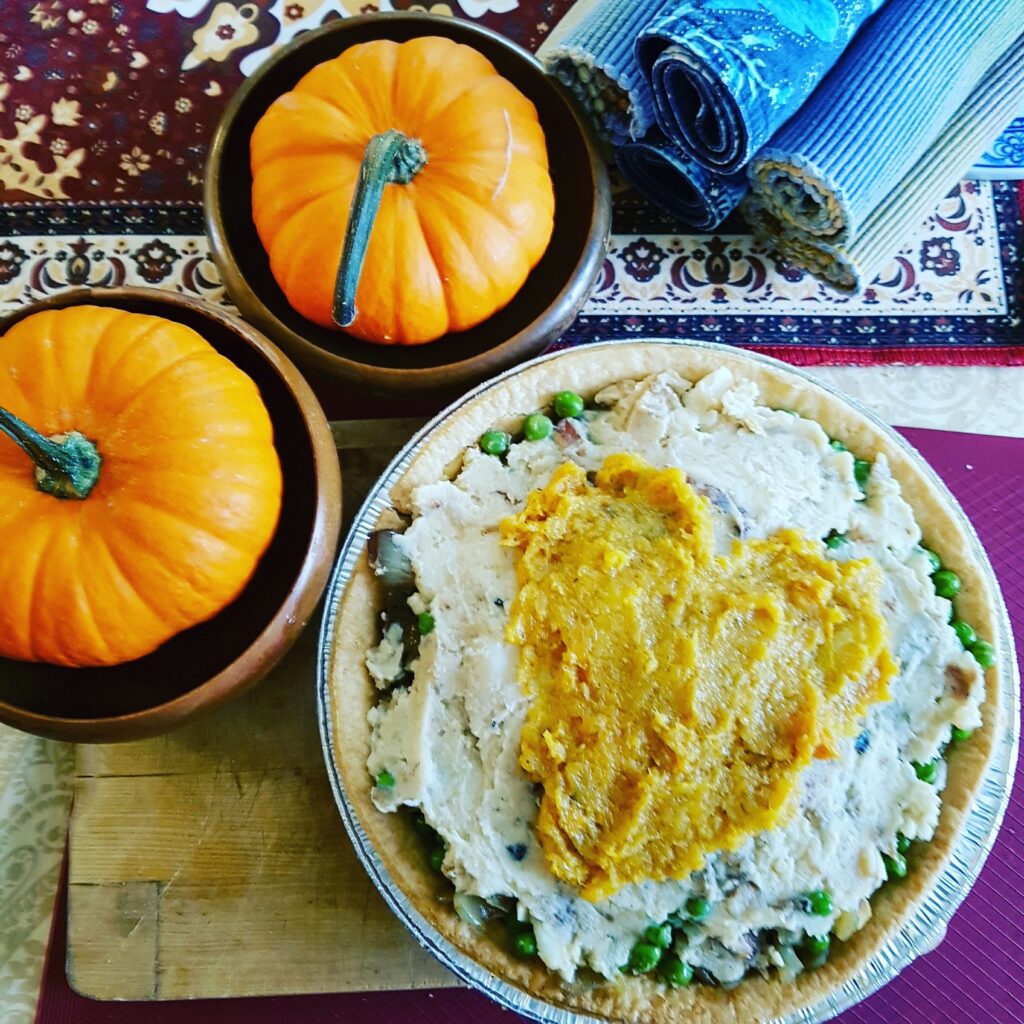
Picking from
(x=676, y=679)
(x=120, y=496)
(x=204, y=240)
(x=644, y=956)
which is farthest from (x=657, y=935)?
(x=204, y=240)

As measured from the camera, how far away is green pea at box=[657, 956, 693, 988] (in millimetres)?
1653

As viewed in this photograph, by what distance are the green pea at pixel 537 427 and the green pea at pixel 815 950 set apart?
108 centimetres

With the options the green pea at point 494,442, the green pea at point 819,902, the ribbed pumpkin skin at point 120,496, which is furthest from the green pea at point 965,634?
the ribbed pumpkin skin at point 120,496

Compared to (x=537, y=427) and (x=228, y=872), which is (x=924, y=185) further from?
(x=228, y=872)

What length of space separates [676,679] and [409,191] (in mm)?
1081

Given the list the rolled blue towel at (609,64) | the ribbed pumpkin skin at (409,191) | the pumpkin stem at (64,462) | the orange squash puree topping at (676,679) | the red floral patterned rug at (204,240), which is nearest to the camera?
the pumpkin stem at (64,462)

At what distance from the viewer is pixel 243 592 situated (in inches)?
67.4

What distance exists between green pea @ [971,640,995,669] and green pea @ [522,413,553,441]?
95 centimetres

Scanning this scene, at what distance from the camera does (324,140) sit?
6.00ft

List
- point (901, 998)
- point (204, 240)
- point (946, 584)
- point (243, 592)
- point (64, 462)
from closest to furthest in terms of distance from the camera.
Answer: point (64, 462) < point (243, 592) < point (946, 584) < point (901, 998) < point (204, 240)

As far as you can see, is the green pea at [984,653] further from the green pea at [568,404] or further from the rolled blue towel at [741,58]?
the rolled blue towel at [741,58]

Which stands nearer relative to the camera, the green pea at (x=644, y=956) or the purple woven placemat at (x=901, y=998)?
the green pea at (x=644, y=956)

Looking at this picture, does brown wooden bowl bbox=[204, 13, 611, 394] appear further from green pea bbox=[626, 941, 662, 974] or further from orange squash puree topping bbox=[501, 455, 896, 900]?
green pea bbox=[626, 941, 662, 974]

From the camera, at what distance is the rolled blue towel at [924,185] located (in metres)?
2.04
